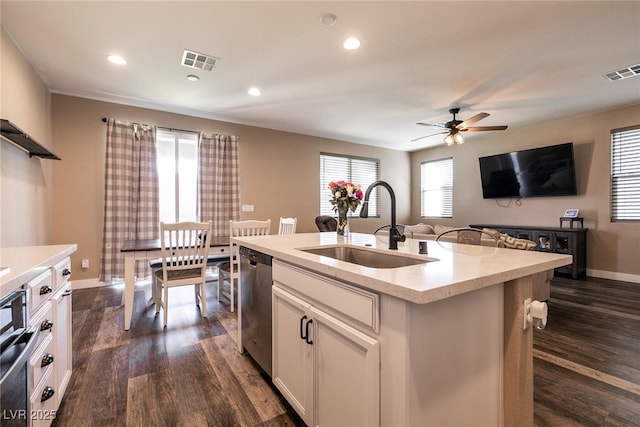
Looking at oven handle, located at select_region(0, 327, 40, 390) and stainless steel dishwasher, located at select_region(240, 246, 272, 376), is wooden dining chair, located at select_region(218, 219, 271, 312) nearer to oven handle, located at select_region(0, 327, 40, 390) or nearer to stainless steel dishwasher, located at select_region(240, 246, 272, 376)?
stainless steel dishwasher, located at select_region(240, 246, 272, 376)

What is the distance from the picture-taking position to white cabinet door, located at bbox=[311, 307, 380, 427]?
1.00m

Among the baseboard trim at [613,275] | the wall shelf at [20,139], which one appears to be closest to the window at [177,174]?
the wall shelf at [20,139]

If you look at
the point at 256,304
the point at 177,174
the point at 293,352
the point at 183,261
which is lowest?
the point at 293,352

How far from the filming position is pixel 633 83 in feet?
11.5

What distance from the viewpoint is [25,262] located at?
124cm

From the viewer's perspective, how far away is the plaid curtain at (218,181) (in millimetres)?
4641

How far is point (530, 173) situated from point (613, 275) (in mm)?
2006

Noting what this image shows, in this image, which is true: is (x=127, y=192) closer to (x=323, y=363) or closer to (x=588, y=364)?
(x=323, y=363)

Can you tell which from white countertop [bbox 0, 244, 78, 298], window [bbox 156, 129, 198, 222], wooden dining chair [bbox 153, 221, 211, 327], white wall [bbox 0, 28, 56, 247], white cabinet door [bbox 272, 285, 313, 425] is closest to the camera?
white countertop [bbox 0, 244, 78, 298]

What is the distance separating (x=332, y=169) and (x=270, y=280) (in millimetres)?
4816

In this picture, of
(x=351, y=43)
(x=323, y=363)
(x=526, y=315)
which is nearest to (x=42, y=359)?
(x=323, y=363)

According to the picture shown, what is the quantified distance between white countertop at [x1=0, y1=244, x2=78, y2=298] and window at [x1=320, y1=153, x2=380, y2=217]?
186 inches

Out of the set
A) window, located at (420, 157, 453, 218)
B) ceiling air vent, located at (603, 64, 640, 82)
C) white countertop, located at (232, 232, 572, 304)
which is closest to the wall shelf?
white countertop, located at (232, 232, 572, 304)

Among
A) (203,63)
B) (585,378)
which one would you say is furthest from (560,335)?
(203,63)
